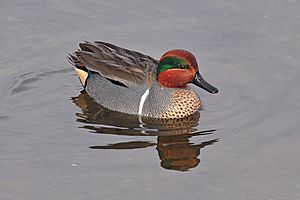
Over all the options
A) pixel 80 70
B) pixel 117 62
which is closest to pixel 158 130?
pixel 117 62

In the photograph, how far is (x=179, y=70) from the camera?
11.3 m

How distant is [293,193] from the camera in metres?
9.09

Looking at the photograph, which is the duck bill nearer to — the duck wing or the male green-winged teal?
the male green-winged teal

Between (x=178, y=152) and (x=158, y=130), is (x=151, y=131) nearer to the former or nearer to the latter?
(x=158, y=130)

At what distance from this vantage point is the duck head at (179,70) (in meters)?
11.2

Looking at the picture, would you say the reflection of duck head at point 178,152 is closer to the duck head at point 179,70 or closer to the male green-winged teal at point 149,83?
the male green-winged teal at point 149,83

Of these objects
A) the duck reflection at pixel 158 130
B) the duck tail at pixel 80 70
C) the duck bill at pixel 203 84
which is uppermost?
the duck bill at pixel 203 84

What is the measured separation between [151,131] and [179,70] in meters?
0.92

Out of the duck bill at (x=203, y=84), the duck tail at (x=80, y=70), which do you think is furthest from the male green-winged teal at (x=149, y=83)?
the duck tail at (x=80, y=70)

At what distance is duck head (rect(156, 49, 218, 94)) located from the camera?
11.2 m

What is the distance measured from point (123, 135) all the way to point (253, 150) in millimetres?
1596

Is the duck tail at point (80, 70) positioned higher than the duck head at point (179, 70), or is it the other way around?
the duck head at point (179, 70)

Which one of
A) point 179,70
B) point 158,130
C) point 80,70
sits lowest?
point 158,130

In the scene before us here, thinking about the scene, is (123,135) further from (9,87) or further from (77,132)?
(9,87)
